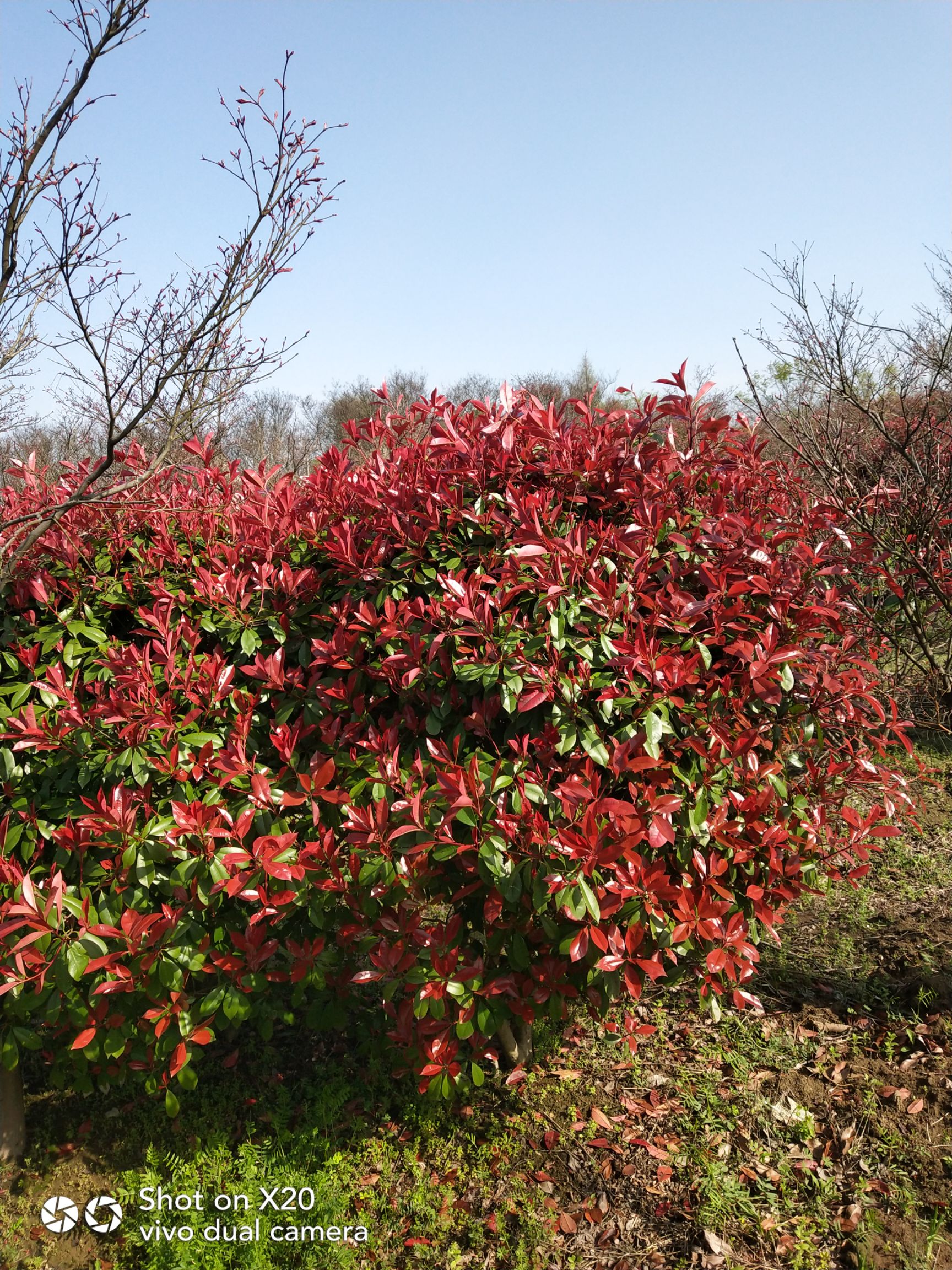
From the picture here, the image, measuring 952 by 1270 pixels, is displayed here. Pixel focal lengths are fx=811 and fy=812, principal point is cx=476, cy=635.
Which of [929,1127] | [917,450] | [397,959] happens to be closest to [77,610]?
[397,959]

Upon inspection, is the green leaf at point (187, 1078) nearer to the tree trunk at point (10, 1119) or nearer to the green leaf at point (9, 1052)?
the green leaf at point (9, 1052)

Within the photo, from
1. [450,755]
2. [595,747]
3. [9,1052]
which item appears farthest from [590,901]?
[9,1052]

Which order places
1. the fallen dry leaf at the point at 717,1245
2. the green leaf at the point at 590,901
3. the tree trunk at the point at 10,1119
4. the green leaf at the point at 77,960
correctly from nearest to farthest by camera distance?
the green leaf at the point at 590,901 → the green leaf at the point at 77,960 → the fallen dry leaf at the point at 717,1245 → the tree trunk at the point at 10,1119

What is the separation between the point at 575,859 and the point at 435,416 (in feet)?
4.79

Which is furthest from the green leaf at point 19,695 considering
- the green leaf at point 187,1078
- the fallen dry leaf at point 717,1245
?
the fallen dry leaf at point 717,1245

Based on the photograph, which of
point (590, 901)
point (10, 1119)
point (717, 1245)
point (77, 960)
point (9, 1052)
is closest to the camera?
point (590, 901)

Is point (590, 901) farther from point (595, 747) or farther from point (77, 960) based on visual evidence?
point (77, 960)

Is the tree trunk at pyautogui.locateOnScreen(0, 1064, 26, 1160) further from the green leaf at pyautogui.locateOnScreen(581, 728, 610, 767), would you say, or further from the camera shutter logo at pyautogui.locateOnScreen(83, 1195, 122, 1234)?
the green leaf at pyautogui.locateOnScreen(581, 728, 610, 767)

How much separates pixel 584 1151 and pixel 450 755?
4.43ft

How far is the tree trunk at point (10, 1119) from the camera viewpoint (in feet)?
8.52

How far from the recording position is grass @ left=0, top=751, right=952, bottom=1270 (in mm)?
2146

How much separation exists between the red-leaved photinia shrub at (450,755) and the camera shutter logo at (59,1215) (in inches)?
14.0

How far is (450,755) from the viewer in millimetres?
2131

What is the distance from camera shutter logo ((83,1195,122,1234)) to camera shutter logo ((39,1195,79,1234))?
38mm
